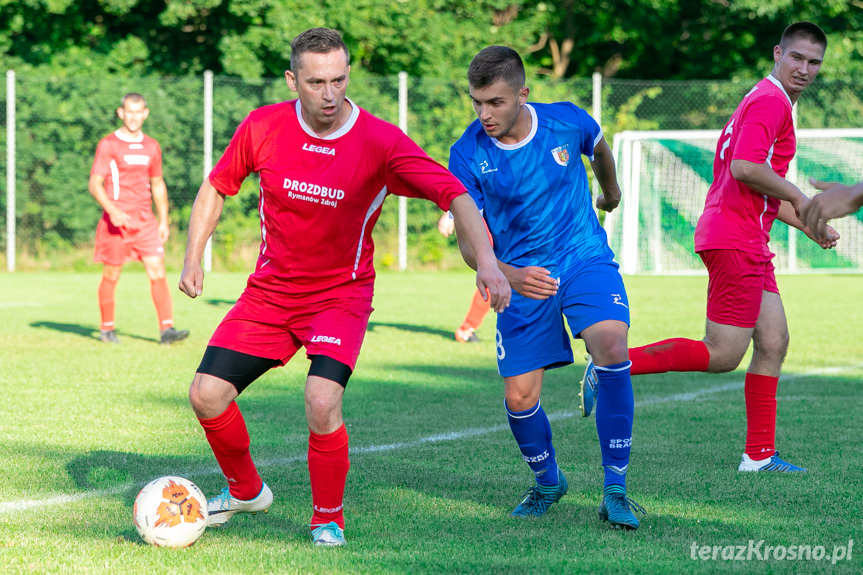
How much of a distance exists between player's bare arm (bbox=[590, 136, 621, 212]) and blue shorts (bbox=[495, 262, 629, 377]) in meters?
0.60

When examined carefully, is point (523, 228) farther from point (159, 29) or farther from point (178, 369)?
point (159, 29)

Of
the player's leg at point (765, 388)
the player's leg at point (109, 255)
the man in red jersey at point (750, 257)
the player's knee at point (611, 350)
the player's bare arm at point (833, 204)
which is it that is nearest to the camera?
the player's bare arm at point (833, 204)

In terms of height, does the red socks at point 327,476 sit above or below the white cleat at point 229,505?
above

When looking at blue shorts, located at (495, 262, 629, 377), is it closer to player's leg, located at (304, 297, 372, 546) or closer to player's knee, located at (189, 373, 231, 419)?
player's leg, located at (304, 297, 372, 546)

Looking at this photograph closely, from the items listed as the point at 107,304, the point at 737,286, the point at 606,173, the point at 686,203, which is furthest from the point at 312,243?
the point at 686,203

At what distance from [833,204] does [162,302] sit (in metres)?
7.45

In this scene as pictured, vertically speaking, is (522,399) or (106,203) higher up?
(106,203)

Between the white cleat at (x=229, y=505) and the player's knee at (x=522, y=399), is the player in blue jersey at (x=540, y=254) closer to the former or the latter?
the player's knee at (x=522, y=399)

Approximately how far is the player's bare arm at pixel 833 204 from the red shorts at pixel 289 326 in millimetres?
1781

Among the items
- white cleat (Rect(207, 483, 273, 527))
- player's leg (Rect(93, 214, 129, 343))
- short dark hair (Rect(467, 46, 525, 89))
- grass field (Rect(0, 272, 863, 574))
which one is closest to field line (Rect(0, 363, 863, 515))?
grass field (Rect(0, 272, 863, 574))

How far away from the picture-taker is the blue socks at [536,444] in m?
4.70

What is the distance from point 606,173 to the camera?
16.9 feet

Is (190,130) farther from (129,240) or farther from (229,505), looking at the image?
(229,505)

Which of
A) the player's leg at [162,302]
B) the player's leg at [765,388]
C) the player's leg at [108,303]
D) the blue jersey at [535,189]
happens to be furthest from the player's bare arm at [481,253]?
the player's leg at [108,303]
